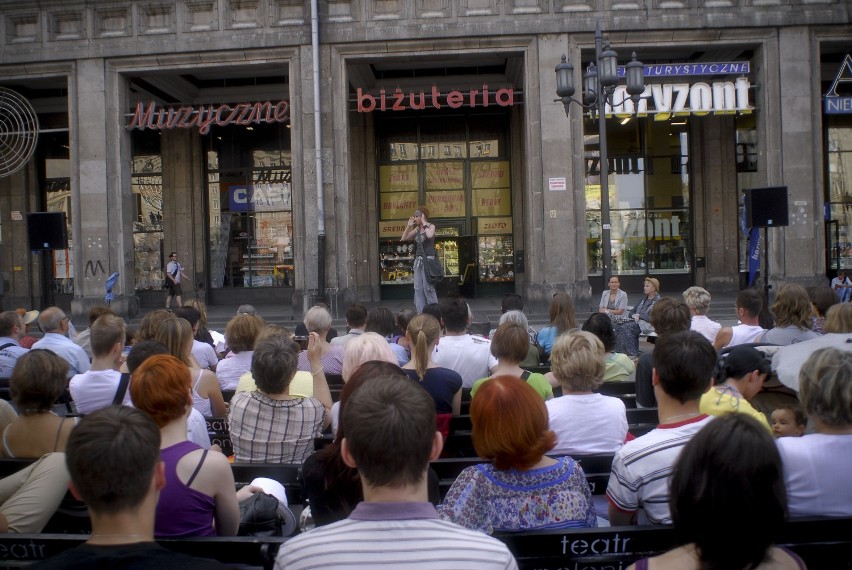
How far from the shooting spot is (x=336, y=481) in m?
3.09

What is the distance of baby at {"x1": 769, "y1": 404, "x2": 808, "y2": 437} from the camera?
417 centimetres

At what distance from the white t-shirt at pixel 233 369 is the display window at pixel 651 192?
1886 cm

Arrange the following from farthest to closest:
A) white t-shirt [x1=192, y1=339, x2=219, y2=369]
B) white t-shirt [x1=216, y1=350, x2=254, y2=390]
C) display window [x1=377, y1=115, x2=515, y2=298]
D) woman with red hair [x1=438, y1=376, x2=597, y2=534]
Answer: display window [x1=377, y1=115, x2=515, y2=298] < white t-shirt [x1=192, y1=339, x2=219, y2=369] < white t-shirt [x1=216, y1=350, x2=254, y2=390] < woman with red hair [x1=438, y1=376, x2=597, y2=534]

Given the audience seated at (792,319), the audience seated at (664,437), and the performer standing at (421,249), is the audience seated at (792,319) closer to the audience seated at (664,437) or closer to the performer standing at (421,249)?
the audience seated at (664,437)

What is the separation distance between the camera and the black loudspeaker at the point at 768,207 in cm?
1538

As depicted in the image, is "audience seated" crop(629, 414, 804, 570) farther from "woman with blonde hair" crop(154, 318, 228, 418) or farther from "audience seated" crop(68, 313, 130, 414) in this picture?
"audience seated" crop(68, 313, 130, 414)

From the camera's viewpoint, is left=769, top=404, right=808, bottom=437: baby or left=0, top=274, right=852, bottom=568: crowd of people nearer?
left=0, top=274, right=852, bottom=568: crowd of people

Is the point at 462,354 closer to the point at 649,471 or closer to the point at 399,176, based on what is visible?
the point at 649,471

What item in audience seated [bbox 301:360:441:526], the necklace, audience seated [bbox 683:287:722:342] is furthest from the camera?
audience seated [bbox 683:287:722:342]

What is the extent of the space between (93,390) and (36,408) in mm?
1335

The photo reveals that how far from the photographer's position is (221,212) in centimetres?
2491

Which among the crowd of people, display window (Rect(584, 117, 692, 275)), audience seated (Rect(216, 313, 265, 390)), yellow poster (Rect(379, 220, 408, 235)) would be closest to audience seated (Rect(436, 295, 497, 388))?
the crowd of people

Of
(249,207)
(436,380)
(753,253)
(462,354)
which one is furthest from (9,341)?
(753,253)

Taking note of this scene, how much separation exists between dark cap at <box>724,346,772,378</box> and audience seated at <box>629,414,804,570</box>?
2.40m
